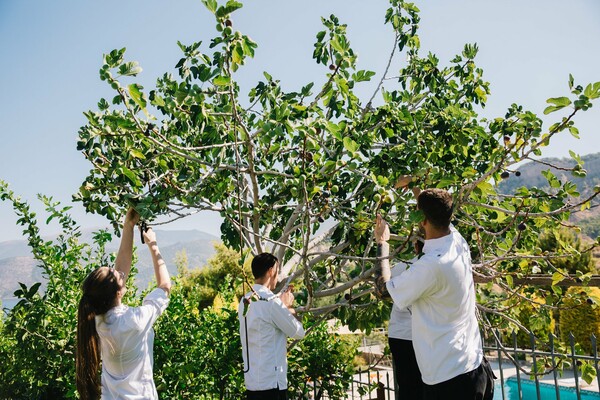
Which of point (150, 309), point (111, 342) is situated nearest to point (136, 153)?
point (150, 309)

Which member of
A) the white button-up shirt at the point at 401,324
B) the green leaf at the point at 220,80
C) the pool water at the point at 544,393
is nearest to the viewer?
the green leaf at the point at 220,80

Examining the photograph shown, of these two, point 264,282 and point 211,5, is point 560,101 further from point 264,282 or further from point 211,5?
point 264,282

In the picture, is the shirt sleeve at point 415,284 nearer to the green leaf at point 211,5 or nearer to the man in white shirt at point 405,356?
the man in white shirt at point 405,356

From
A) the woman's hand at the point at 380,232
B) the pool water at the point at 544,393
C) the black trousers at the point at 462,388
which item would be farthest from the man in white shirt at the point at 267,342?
the pool water at the point at 544,393

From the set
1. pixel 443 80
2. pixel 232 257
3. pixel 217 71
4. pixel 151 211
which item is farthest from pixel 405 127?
pixel 232 257

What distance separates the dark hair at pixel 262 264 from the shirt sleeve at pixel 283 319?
0.92ft

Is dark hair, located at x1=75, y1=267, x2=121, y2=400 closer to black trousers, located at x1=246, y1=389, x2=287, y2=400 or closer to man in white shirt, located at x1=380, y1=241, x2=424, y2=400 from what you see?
black trousers, located at x1=246, y1=389, x2=287, y2=400

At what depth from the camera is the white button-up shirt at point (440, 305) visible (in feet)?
8.07

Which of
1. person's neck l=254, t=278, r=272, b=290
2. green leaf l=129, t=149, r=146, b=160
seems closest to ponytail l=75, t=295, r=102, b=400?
green leaf l=129, t=149, r=146, b=160

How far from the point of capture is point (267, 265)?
11.9 ft

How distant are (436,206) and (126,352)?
1933 millimetres

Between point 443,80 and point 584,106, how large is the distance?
6.82ft

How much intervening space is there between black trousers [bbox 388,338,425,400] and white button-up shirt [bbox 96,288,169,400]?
182cm

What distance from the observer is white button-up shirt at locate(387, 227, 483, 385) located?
8.07 ft
